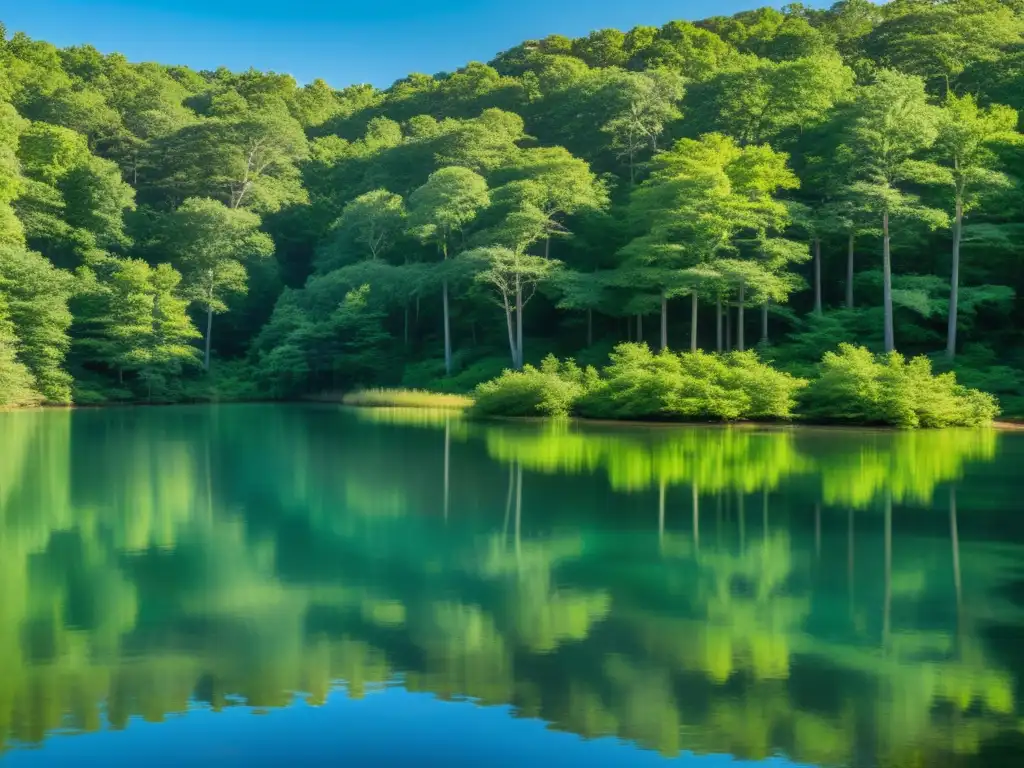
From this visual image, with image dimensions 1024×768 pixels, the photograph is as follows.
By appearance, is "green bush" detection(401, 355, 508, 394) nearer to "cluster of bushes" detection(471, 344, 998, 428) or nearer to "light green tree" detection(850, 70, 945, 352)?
"cluster of bushes" detection(471, 344, 998, 428)

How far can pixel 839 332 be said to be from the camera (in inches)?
1130

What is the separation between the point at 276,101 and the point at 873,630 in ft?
184

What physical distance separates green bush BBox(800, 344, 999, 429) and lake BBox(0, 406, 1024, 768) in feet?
29.8

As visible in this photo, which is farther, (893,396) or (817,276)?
(817,276)

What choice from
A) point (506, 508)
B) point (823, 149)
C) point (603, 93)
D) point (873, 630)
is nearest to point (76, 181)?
point (603, 93)

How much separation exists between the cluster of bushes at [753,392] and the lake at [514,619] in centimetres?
930

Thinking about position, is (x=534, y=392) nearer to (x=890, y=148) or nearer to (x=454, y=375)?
(x=454, y=375)

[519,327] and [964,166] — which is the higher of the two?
[964,166]

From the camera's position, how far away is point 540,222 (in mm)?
34375

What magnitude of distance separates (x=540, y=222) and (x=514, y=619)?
28.6 meters

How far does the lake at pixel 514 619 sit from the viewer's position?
15.2ft

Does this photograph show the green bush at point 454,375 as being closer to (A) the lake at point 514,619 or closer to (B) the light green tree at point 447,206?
(B) the light green tree at point 447,206

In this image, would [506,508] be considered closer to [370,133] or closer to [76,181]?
[76,181]

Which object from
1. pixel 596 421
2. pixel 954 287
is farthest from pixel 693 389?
pixel 954 287
